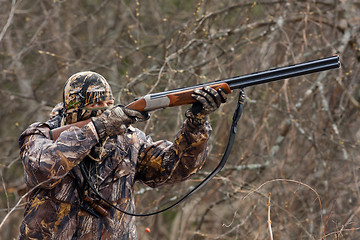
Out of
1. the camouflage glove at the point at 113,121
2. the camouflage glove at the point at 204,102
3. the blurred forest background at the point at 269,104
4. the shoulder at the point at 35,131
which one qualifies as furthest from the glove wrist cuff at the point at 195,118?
the blurred forest background at the point at 269,104

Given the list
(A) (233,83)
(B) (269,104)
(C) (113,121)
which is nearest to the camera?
(C) (113,121)

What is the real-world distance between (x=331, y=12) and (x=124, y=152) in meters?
4.96

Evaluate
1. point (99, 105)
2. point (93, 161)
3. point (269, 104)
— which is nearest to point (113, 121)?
point (99, 105)

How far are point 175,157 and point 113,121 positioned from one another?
51cm

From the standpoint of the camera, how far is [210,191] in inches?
316

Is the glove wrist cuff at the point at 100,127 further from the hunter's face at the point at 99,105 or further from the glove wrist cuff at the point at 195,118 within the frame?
the glove wrist cuff at the point at 195,118

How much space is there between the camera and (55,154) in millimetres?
3445

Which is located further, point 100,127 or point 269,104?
point 269,104

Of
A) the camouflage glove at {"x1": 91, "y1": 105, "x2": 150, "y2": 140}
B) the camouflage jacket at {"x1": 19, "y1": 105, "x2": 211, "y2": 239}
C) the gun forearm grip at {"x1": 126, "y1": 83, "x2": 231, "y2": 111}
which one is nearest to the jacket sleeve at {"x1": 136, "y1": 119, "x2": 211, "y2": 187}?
the camouflage jacket at {"x1": 19, "y1": 105, "x2": 211, "y2": 239}

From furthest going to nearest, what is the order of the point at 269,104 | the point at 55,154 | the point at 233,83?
the point at 269,104, the point at 233,83, the point at 55,154

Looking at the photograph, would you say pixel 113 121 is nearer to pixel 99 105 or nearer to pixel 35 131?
pixel 99 105

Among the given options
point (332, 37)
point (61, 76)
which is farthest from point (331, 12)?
point (61, 76)

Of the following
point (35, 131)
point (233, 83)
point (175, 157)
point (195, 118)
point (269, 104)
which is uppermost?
point (269, 104)

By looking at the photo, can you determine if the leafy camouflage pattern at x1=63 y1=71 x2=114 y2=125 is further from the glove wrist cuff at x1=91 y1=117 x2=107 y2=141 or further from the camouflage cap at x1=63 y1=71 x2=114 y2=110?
the glove wrist cuff at x1=91 y1=117 x2=107 y2=141
